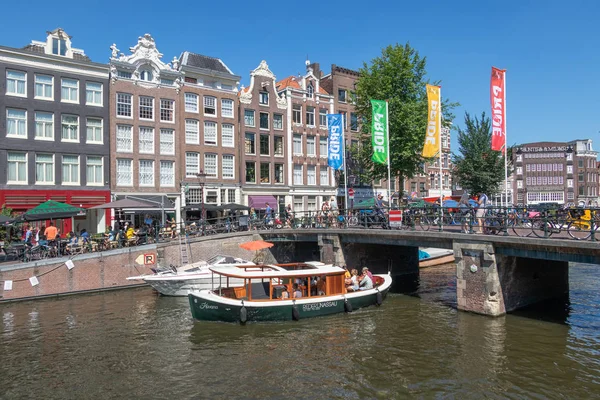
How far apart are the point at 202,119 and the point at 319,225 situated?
17.1 meters

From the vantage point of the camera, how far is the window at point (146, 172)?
127 feet

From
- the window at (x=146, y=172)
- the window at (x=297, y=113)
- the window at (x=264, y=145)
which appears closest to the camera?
the window at (x=146, y=172)

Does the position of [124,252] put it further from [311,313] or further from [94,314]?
[311,313]

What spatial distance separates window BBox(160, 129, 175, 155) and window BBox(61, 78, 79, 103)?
275 inches

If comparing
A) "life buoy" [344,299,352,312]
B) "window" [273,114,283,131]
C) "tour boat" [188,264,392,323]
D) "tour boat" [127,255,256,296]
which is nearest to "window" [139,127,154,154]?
"window" [273,114,283,131]

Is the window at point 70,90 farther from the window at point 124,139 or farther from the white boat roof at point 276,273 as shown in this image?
the white boat roof at point 276,273

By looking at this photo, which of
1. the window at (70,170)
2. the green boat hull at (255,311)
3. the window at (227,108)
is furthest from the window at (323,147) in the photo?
the green boat hull at (255,311)

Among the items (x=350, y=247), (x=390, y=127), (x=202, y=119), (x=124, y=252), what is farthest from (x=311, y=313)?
(x=202, y=119)

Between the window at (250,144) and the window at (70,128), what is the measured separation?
14584 mm

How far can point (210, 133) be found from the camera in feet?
139

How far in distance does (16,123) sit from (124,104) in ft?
25.6

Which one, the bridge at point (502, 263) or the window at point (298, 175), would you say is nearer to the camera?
the bridge at point (502, 263)

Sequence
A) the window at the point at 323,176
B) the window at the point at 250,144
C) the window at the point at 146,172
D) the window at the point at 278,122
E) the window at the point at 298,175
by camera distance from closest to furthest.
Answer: the window at the point at 146,172
the window at the point at 250,144
the window at the point at 278,122
the window at the point at 298,175
the window at the point at 323,176

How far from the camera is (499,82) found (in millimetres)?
23312
